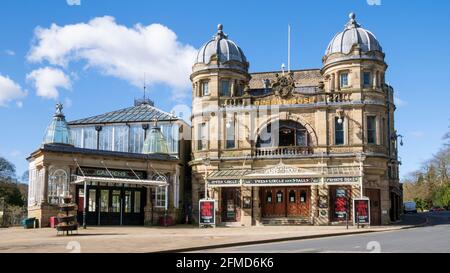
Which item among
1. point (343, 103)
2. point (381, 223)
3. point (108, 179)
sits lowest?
point (381, 223)

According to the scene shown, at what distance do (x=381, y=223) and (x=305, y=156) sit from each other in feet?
23.2

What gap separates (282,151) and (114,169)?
12184 mm

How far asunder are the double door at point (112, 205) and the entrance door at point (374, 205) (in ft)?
52.7

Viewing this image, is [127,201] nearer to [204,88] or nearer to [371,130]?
[204,88]

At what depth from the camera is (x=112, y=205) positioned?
37.9 m

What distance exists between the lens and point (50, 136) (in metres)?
37.2

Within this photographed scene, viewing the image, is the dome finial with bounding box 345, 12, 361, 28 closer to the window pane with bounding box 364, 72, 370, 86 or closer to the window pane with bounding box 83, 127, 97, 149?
the window pane with bounding box 364, 72, 370, 86

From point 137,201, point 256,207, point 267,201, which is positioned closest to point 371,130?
point 267,201

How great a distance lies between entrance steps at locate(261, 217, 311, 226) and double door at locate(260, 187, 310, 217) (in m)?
0.37

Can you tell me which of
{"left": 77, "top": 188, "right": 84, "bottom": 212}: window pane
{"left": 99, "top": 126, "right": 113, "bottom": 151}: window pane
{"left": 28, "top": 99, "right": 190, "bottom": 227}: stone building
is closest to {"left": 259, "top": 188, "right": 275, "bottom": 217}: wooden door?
{"left": 28, "top": 99, "right": 190, "bottom": 227}: stone building

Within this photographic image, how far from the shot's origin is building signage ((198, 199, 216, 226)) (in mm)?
36562

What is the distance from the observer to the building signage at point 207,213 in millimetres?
36562
